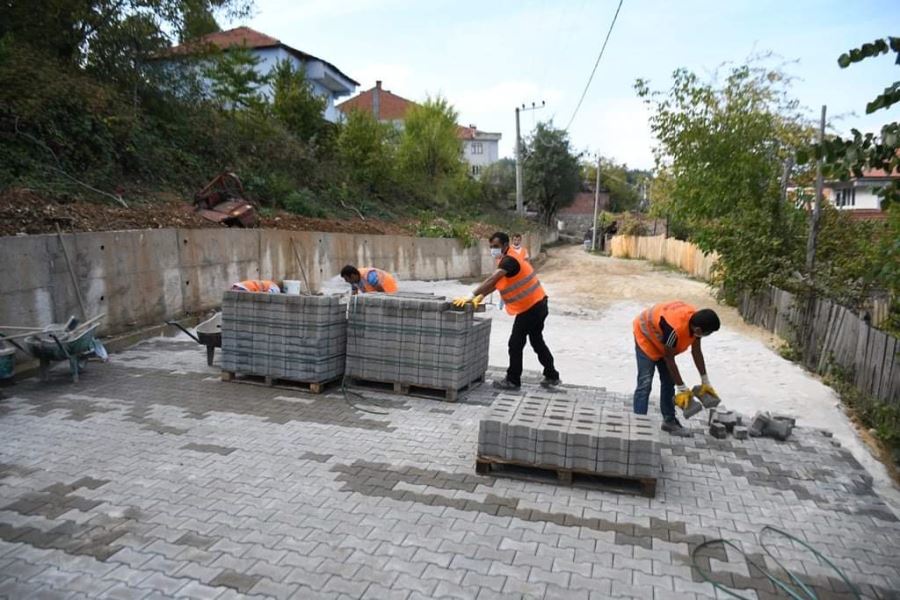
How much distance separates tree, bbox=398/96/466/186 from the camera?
111 ft

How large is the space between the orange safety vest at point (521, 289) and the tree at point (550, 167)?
39569 mm

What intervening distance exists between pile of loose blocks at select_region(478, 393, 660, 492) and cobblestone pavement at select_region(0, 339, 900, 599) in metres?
0.20

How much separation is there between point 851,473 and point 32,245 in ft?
30.7

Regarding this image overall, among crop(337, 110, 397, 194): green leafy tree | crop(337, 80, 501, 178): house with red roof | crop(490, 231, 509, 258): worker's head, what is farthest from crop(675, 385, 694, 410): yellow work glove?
crop(337, 80, 501, 178): house with red roof

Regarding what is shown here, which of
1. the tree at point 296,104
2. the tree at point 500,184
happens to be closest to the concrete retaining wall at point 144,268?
the tree at point 296,104

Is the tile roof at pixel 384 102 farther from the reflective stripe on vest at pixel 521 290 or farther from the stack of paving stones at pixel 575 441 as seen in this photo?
the stack of paving stones at pixel 575 441

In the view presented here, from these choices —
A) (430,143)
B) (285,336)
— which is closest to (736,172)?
(285,336)

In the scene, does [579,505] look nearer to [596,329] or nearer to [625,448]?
[625,448]

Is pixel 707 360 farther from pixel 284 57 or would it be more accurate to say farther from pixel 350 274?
pixel 284 57

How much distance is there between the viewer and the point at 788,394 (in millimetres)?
7707

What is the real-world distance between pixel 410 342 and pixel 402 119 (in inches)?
1569

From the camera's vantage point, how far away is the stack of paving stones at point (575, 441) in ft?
14.7

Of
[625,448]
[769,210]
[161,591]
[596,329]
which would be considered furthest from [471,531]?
[769,210]

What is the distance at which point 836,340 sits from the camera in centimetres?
822
